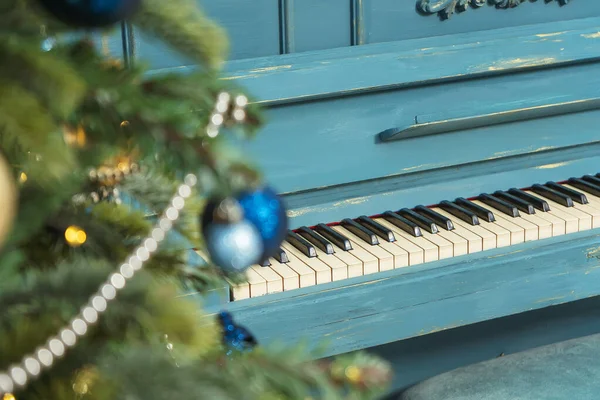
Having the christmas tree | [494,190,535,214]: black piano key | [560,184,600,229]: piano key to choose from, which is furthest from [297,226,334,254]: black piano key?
the christmas tree

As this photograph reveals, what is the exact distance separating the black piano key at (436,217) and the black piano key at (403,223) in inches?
2.0

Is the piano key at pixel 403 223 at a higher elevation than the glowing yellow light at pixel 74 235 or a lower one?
lower

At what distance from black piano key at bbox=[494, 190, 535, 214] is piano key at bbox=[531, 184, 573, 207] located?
7 cm

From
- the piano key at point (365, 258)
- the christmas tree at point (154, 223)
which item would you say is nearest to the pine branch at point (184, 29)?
the christmas tree at point (154, 223)

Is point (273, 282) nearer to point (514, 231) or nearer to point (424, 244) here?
point (424, 244)

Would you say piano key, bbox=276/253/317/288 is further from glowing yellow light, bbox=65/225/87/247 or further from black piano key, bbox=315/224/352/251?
glowing yellow light, bbox=65/225/87/247

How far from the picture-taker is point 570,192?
175 centimetres

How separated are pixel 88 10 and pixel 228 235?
15 cm

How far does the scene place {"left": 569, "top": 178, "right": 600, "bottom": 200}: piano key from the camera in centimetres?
179

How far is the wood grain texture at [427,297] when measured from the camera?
1393 mm

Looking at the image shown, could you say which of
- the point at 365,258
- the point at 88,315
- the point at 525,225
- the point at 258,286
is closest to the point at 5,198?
the point at 88,315

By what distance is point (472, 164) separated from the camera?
179 cm

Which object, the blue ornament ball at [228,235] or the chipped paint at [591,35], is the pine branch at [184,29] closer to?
the blue ornament ball at [228,235]

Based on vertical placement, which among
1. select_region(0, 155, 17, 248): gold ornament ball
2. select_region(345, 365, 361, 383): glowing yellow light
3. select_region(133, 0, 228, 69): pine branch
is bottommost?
select_region(345, 365, 361, 383): glowing yellow light
